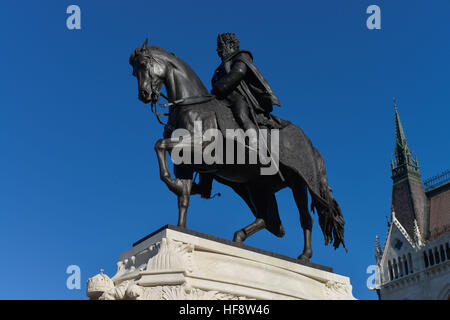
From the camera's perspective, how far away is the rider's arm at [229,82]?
10.7 m

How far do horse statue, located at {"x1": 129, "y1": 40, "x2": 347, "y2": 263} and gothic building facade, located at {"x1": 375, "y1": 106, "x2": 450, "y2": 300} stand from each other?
225 ft

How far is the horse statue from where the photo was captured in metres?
9.98

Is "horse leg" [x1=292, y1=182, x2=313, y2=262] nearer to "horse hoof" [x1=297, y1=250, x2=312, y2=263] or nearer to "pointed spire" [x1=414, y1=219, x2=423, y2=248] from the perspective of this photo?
"horse hoof" [x1=297, y1=250, x2=312, y2=263]

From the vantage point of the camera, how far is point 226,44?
11.7 m

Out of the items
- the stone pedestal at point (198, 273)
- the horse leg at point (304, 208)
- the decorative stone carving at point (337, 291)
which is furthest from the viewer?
the horse leg at point (304, 208)

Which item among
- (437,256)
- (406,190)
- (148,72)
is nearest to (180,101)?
(148,72)

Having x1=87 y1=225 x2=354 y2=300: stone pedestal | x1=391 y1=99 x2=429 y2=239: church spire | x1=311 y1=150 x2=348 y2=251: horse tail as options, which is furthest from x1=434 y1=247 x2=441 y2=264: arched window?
x1=87 y1=225 x2=354 y2=300: stone pedestal

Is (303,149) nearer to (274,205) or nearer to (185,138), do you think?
(274,205)

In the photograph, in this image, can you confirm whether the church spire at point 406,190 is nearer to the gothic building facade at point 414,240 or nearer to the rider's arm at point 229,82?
the gothic building facade at point 414,240

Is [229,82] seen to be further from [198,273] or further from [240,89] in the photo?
[198,273]

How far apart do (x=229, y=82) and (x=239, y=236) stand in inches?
104

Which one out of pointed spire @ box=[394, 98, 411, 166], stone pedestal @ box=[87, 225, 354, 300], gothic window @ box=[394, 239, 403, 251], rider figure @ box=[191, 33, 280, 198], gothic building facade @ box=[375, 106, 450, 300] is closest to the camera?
stone pedestal @ box=[87, 225, 354, 300]

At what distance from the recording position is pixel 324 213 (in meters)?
11.2

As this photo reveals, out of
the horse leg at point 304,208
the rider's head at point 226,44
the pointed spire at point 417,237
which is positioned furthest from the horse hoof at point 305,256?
the pointed spire at point 417,237
